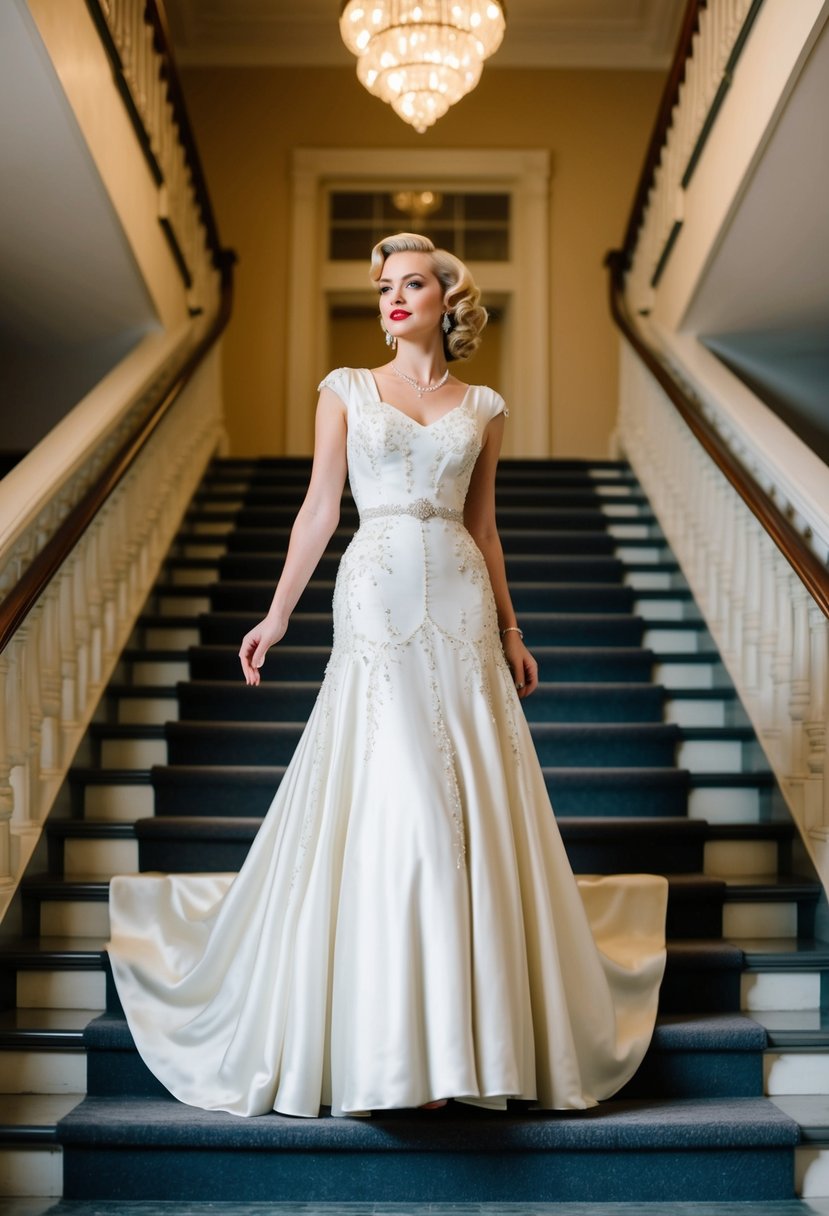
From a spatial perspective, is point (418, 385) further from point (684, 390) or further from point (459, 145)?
point (459, 145)

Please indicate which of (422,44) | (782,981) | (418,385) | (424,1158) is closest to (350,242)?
(422,44)

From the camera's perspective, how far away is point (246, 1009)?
2.61 metres

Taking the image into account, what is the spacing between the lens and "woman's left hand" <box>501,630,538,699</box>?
9.57 ft

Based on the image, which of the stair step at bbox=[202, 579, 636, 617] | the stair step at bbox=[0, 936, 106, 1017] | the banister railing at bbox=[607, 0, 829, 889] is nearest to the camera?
the stair step at bbox=[0, 936, 106, 1017]

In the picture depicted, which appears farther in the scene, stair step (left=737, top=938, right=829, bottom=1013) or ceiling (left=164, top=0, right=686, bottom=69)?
ceiling (left=164, top=0, right=686, bottom=69)

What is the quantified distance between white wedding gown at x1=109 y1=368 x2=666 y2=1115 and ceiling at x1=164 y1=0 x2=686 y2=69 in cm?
637

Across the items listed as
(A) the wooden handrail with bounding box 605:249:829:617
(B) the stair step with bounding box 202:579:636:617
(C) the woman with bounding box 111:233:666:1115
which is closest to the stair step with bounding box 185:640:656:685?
(B) the stair step with bounding box 202:579:636:617

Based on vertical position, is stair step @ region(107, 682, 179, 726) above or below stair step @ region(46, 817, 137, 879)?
above

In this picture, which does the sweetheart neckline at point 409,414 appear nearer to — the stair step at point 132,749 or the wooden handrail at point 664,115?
the stair step at point 132,749

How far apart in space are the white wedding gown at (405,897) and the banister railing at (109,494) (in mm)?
782

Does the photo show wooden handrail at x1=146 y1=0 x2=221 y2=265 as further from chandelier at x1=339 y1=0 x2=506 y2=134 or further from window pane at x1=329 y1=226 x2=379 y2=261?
window pane at x1=329 y1=226 x2=379 y2=261

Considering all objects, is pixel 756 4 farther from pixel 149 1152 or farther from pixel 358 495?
pixel 149 1152

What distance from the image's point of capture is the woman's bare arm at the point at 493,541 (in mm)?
2920

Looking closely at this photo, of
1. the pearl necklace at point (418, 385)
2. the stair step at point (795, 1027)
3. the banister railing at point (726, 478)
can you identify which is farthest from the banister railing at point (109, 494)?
the banister railing at point (726, 478)
